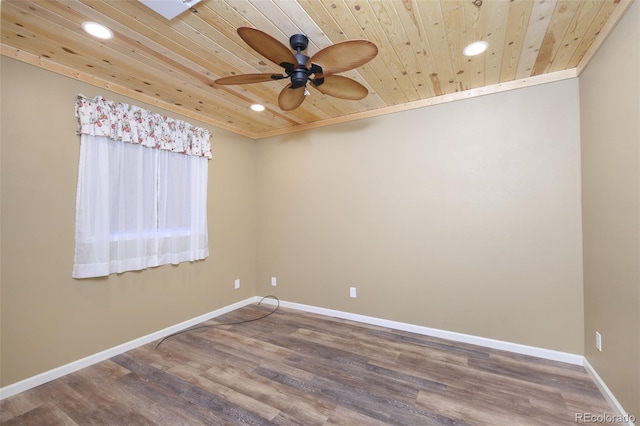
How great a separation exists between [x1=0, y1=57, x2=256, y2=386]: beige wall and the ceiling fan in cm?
156

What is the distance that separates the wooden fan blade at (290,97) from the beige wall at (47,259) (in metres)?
1.71

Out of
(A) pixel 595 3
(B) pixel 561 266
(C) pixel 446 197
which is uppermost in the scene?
(A) pixel 595 3

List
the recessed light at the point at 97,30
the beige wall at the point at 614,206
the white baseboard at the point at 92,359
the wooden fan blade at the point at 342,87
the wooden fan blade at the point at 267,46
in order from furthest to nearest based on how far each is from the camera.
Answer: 1. the white baseboard at the point at 92,359
2. the wooden fan blade at the point at 342,87
3. the recessed light at the point at 97,30
4. the beige wall at the point at 614,206
5. the wooden fan blade at the point at 267,46

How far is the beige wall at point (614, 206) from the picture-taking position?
1.59 metres

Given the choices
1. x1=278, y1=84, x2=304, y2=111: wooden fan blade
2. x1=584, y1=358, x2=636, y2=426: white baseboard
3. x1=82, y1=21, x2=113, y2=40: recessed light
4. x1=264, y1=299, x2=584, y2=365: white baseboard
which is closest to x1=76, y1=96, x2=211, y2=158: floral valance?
x1=82, y1=21, x2=113, y2=40: recessed light

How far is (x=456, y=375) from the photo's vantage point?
2.27 m

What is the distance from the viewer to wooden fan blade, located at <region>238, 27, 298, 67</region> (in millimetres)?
1424

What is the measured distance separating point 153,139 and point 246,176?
1.40m

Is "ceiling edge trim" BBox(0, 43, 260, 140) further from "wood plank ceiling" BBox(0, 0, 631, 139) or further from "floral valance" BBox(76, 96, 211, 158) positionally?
"floral valance" BBox(76, 96, 211, 158)

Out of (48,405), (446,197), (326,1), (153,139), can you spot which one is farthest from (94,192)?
(446,197)

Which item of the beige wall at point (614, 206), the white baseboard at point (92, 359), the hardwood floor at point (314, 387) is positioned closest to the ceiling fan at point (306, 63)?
the beige wall at point (614, 206)

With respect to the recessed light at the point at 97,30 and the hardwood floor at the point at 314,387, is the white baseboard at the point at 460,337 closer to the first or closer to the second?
the hardwood floor at the point at 314,387

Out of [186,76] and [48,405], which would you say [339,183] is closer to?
[186,76]

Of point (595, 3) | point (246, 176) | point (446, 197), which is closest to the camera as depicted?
point (595, 3)
